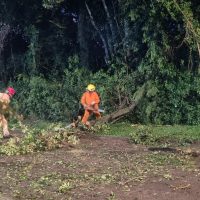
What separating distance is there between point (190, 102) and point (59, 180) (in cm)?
941

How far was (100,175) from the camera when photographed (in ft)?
29.2

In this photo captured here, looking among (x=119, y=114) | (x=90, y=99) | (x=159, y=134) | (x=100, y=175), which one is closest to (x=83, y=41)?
(x=119, y=114)

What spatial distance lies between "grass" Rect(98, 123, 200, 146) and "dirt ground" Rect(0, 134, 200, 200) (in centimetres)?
85

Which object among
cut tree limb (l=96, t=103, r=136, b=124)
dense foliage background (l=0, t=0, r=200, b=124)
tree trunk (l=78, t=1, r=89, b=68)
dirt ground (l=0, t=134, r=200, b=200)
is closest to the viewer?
dirt ground (l=0, t=134, r=200, b=200)

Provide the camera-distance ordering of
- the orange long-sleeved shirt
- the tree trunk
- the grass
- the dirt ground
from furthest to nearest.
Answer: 1. the tree trunk
2. the orange long-sleeved shirt
3. the grass
4. the dirt ground

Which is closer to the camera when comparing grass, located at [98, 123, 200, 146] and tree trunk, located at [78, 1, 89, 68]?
grass, located at [98, 123, 200, 146]

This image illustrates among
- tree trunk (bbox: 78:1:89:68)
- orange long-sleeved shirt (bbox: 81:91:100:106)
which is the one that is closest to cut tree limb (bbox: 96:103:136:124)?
orange long-sleeved shirt (bbox: 81:91:100:106)

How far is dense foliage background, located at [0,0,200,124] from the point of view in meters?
16.9

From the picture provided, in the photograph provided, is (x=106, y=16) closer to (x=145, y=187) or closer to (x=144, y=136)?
(x=144, y=136)

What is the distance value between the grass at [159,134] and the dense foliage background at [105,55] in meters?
1.62

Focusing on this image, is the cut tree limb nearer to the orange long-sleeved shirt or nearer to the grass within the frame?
the grass

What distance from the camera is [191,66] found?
56.0 feet

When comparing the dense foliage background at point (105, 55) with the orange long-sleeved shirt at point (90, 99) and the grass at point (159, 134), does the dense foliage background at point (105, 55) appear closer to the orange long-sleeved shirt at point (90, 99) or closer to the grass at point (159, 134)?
the grass at point (159, 134)

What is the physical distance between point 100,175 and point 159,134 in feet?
16.8
